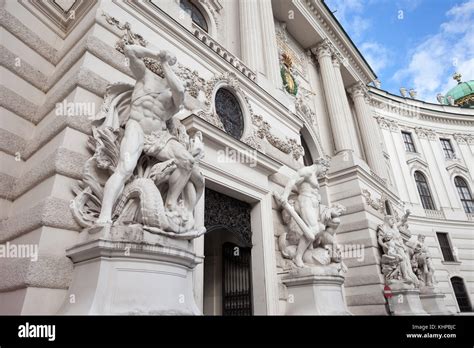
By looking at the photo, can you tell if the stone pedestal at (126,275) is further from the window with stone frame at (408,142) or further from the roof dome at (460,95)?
the roof dome at (460,95)

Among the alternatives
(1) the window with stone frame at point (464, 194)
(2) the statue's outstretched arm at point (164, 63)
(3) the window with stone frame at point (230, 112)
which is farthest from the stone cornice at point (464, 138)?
(2) the statue's outstretched arm at point (164, 63)

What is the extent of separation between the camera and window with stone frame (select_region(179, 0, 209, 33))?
884 centimetres

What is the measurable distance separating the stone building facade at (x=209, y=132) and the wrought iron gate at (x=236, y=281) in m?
0.04

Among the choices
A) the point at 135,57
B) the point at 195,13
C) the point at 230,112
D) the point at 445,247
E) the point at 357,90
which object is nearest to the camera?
the point at 135,57

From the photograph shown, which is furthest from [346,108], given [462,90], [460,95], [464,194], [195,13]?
[462,90]

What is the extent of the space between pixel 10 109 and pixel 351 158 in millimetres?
10788

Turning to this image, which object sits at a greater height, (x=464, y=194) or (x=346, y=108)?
(x=346, y=108)

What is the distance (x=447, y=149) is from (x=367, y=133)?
41.3 ft

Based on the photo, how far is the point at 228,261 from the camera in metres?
6.58

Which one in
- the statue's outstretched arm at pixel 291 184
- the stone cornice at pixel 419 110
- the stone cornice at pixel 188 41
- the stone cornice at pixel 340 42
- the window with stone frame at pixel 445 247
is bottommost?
the statue's outstretched arm at pixel 291 184

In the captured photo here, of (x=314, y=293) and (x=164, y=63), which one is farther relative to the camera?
(x=314, y=293)

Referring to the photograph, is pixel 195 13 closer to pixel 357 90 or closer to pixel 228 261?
pixel 228 261

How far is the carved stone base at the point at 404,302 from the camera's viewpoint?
8781mm
